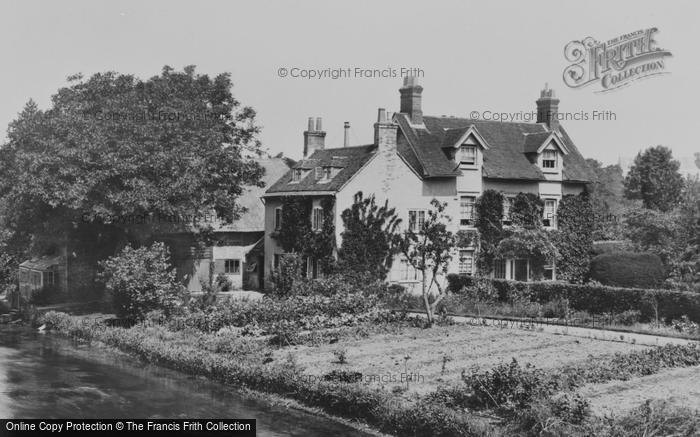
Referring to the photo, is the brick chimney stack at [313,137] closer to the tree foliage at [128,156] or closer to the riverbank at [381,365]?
the tree foliage at [128,156]

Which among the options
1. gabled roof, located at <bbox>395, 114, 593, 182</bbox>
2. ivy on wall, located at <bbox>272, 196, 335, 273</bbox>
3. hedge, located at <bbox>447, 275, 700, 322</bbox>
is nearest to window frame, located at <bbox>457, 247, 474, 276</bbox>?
hedge, located at <bbox>447, 275, 700, 322</bbox>

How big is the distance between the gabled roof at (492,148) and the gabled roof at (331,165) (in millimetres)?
3310

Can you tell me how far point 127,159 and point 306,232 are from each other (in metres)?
11.5

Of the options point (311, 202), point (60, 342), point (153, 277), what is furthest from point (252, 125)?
point (60, 342)

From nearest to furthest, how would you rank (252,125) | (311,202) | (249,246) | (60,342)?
(60,342) → (311,202) → (252,125) → (249,246)

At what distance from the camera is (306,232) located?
4453 centimetres

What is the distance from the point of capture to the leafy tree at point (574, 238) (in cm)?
4759

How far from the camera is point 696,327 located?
101ft

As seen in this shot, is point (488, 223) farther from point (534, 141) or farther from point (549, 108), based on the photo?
point (549, 108)

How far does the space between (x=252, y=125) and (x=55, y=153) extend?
12.7 metres

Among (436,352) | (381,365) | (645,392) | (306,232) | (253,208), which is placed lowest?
(645,392)

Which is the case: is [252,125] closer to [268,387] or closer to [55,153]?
[55,153]

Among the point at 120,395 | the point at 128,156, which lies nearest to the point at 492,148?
the point at 128,156

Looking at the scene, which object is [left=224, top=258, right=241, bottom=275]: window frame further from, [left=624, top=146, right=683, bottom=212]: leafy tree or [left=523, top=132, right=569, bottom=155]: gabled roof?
[left=624, top=146, right=683, bottom=212]: leafy tree
